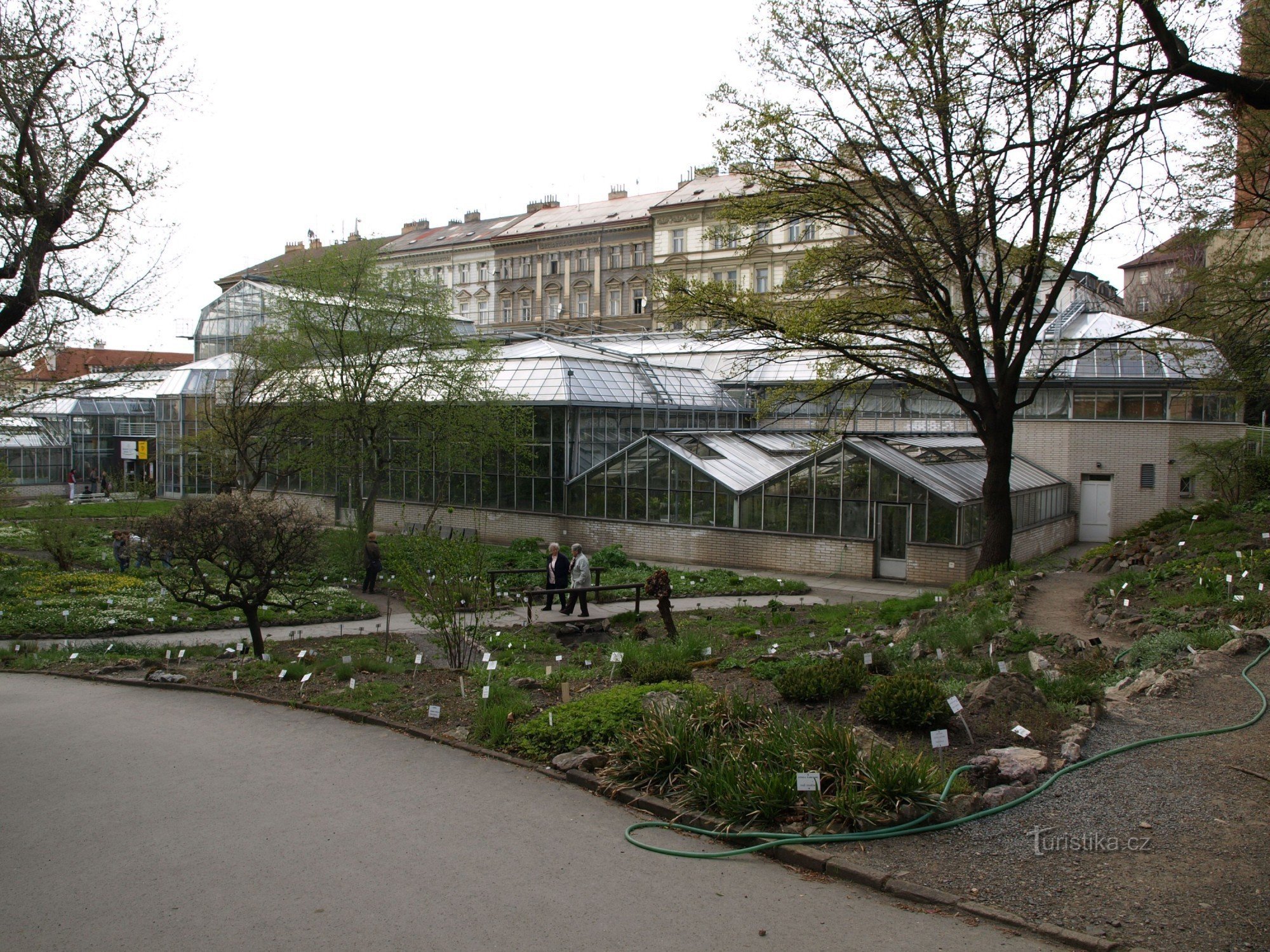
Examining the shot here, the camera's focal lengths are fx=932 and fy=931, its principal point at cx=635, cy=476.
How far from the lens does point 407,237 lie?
66.6m

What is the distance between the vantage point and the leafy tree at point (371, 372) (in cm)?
2411

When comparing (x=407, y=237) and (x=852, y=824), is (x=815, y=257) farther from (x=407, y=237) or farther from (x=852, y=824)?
(x=407, y=237)

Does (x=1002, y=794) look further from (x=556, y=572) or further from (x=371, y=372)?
(x=371, y=372)

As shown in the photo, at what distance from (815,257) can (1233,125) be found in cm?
638

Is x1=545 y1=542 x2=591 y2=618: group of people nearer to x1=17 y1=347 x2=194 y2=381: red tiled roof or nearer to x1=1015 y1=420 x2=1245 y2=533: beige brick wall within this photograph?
x1=17 y1=347 x2=194 y2=381: red tiled roof

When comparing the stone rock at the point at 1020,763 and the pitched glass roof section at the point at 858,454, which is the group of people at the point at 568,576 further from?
the stone rock at the point at 1020,763

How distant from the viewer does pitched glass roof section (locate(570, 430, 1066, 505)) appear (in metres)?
23.3

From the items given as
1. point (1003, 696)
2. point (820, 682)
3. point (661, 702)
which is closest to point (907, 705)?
point (1003, 696)

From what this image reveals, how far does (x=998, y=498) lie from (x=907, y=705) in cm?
1150

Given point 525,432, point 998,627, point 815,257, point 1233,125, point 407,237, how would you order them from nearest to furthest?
1. point 998,627
2. point 1233,125
3. point 815,257
4. point 525,432
5. point 407,237

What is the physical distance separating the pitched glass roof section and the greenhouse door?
987mm

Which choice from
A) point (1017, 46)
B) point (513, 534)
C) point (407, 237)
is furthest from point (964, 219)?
point (407, 237)

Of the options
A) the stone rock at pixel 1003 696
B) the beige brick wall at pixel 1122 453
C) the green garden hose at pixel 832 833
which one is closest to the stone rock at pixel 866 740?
the green garden hose at pixel 832 833

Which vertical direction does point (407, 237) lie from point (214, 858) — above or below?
above
